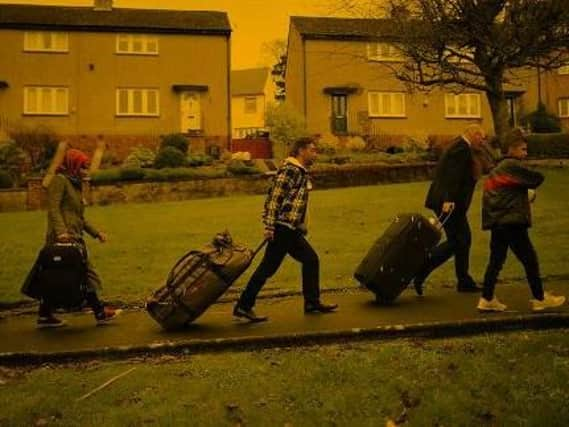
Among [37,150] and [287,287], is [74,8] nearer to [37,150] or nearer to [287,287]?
[37,150]

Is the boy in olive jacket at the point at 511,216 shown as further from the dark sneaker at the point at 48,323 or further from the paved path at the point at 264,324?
the dark sneaker at the point at 48,323

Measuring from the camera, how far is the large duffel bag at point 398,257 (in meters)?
7.86

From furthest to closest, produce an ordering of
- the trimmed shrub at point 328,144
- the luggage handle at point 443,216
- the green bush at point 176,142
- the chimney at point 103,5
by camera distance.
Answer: the chimney at point 103,5 → the green bush at point 176,142 → the trimmed shrub at point 328,144 → the luggage handle at point 443,216

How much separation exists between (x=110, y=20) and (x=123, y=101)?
429cm

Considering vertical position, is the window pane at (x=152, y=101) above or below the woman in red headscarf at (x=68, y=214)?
above

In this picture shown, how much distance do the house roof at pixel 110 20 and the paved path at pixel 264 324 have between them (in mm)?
31709

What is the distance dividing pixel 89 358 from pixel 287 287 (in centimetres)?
377

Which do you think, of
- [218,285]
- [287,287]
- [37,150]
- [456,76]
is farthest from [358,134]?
[218,285]

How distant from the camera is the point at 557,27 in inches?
705

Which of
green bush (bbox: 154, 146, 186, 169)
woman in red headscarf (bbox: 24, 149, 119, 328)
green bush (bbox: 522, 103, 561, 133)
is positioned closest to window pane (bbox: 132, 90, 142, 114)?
green bush (bbox: 154, 146, 186, 169)

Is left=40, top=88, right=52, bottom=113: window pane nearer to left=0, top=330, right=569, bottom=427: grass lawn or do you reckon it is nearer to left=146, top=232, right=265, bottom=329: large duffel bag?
left=146, top=232, right=265, bottom=329: large duffel bag

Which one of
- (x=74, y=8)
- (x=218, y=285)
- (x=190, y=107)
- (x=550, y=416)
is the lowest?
(x=550, y=416)

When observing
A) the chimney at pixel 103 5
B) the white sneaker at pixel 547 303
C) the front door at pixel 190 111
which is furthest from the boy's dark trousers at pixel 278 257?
the chimney at pixel 103 5

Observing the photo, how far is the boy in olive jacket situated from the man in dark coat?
1.16 metres
